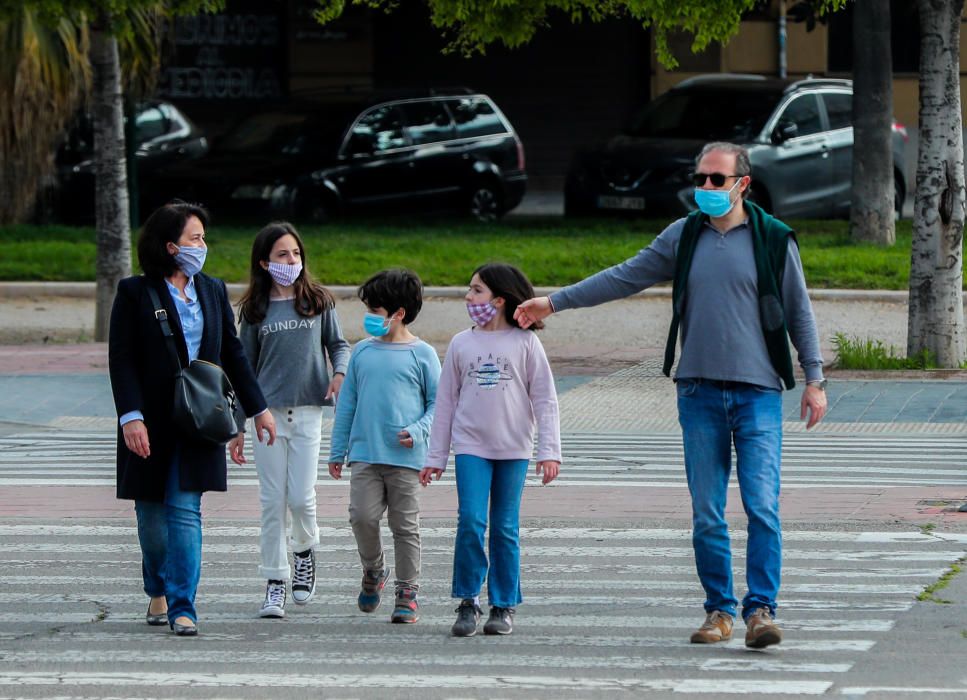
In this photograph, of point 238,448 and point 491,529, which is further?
point 238,448

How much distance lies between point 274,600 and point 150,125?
17767mm

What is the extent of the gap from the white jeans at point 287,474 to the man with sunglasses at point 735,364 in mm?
1181

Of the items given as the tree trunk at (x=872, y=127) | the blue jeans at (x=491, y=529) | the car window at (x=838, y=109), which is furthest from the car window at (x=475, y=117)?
the blue jeans at (x=491, y=529)

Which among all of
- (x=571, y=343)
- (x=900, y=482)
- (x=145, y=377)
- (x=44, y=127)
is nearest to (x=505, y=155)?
(x=44, y=127)

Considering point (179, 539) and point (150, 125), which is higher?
point (150, 125)

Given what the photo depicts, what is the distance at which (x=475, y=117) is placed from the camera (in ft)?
77.0

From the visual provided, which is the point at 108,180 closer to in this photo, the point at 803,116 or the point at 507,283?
the point at 803,116

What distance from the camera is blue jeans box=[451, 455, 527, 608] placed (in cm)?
A: 645

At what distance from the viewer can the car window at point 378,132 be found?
2244cm

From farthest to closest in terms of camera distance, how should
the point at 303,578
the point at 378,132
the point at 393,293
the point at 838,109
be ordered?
the point at 378,132, the point at 838,109, the point at 303,578, the point at 393,293

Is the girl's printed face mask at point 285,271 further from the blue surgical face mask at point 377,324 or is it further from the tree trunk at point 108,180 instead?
the tree trunk at point 108,180

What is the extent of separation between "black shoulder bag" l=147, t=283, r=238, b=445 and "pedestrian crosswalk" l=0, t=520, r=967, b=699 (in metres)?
0.74

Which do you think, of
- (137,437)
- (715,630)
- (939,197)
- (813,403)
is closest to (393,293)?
(137,437)

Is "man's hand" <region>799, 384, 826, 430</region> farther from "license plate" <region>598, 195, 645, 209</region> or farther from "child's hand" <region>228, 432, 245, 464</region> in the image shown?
"license plate" <region>598, 195, 645, 209</region>
